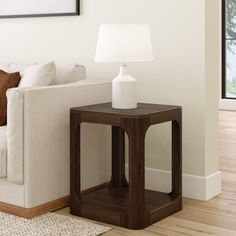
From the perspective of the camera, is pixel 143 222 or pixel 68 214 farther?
pixel 68 214

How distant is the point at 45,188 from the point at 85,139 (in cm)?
43

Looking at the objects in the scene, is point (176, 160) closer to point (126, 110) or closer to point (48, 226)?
point (126, 110)

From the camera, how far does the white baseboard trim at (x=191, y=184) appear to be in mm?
3316

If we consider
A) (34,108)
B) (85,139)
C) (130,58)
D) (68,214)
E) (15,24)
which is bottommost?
(68,214)

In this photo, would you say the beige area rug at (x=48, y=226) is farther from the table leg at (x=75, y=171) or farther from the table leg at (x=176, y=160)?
the table leg at (x=176, y=160)

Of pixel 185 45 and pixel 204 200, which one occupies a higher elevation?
pixel 185 45

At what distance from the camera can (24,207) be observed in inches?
116

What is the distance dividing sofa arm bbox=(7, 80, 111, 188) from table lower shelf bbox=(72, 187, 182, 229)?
0.85ft

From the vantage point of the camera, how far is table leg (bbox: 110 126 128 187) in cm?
341

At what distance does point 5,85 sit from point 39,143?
0.64 metres

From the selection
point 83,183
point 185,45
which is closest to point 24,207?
point 83,183

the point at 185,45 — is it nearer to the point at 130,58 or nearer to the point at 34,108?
the point at 130,58

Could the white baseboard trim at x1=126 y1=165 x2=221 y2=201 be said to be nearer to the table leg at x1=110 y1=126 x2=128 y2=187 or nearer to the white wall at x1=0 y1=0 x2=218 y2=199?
the white wall at x1=0 y1=0 x2=218 y2=199

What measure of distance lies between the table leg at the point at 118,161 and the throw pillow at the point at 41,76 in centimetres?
56
